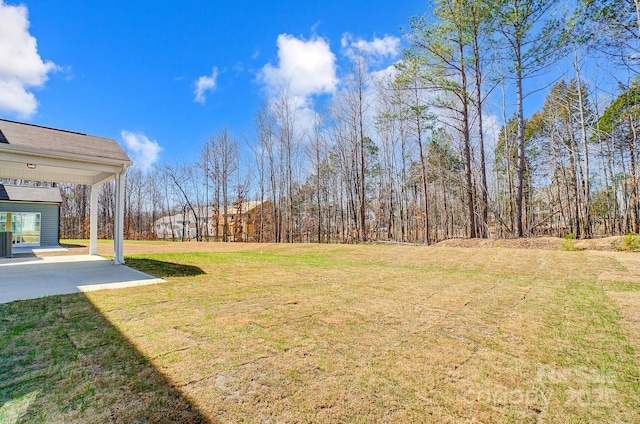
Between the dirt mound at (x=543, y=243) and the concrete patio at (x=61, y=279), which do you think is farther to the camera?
the dirt mound at (x=543, y=243)

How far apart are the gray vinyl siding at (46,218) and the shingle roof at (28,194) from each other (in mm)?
295

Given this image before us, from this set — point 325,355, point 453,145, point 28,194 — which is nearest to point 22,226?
point 28,194

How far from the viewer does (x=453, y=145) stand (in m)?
16.4

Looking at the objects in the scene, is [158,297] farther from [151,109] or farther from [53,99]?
[151,109]

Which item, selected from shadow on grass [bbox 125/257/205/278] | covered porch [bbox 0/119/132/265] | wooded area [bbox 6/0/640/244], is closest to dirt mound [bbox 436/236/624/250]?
wooded area [bbox 6/0/640/244]

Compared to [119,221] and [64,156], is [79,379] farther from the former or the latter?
[64,156]

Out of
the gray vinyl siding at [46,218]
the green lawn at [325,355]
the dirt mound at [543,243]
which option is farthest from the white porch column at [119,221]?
the gray vinyl siding at [46,218]

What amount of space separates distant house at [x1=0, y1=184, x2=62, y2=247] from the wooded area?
9662mm

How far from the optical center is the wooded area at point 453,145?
33.1ft

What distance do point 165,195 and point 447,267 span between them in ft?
92.7

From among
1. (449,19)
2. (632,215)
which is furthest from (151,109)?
(632,215)

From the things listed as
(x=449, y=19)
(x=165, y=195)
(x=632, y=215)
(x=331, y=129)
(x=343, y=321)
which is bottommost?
(x=343, y=321)

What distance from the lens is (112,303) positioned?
3615 millimetres

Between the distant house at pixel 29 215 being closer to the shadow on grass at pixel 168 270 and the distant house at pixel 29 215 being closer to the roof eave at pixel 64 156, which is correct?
the roof eave at pixel 64 156
